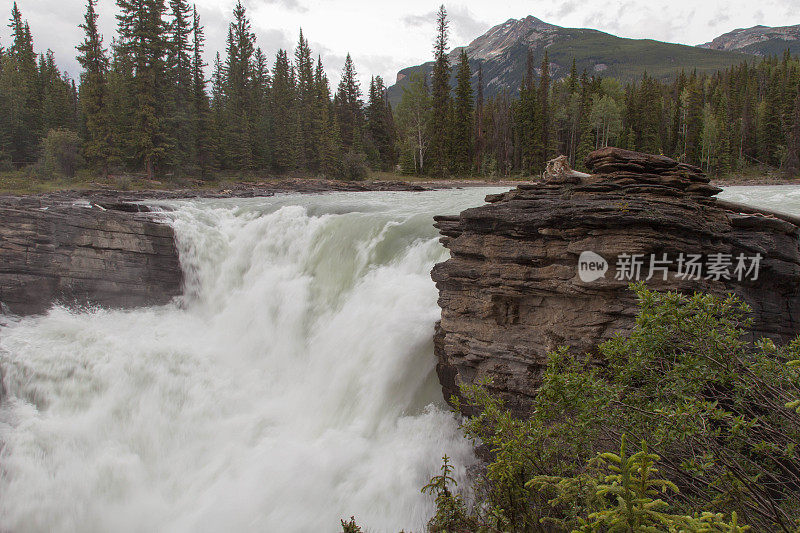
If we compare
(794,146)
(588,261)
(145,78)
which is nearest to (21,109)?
(145,78)

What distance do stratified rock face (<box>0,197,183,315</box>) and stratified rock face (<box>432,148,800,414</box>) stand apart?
11408 millimetres

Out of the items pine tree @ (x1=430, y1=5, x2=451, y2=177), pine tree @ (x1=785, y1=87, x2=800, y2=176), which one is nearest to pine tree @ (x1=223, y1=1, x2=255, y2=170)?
pine tree @ (x1=430, y1=5, x2=451, y2=177)

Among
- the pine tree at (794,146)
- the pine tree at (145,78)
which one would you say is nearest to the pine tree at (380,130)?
the pine tree at (145,78)

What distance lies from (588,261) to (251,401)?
844cm

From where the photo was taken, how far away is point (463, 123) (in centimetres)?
5453

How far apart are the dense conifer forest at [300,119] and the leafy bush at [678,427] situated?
137 feet

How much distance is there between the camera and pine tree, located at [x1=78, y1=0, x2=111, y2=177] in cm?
3803

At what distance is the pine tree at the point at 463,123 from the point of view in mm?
54250

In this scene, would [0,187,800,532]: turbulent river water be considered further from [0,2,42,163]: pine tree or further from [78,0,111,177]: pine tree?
[0,2,42,163]: pine tree

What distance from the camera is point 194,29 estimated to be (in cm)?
5169

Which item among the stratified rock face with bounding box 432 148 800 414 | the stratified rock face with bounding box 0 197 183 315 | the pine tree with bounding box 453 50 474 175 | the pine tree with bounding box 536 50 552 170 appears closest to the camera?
the stratified rock face with bounding box 432 148 800 414

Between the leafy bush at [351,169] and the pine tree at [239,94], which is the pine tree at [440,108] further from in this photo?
the pine tree at [239,94]

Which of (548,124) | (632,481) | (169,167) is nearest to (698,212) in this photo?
(632,481)

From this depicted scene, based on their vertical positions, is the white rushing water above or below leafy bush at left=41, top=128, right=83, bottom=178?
below
